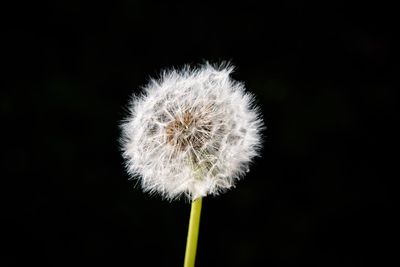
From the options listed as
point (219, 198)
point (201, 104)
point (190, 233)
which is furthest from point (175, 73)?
point (219, 198)

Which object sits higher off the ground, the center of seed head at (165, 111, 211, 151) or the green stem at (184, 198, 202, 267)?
the center of seed head at (165, 111, 211, 151)

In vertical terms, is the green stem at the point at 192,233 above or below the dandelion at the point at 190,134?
below

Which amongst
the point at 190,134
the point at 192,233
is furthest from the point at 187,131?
the point at 192,233

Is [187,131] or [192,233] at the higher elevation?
[187,131]

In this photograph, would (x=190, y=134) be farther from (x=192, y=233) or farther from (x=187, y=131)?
(x=192, y=233)

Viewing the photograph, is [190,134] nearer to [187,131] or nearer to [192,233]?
[187,131]

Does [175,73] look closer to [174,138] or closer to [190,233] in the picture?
[174,138]
